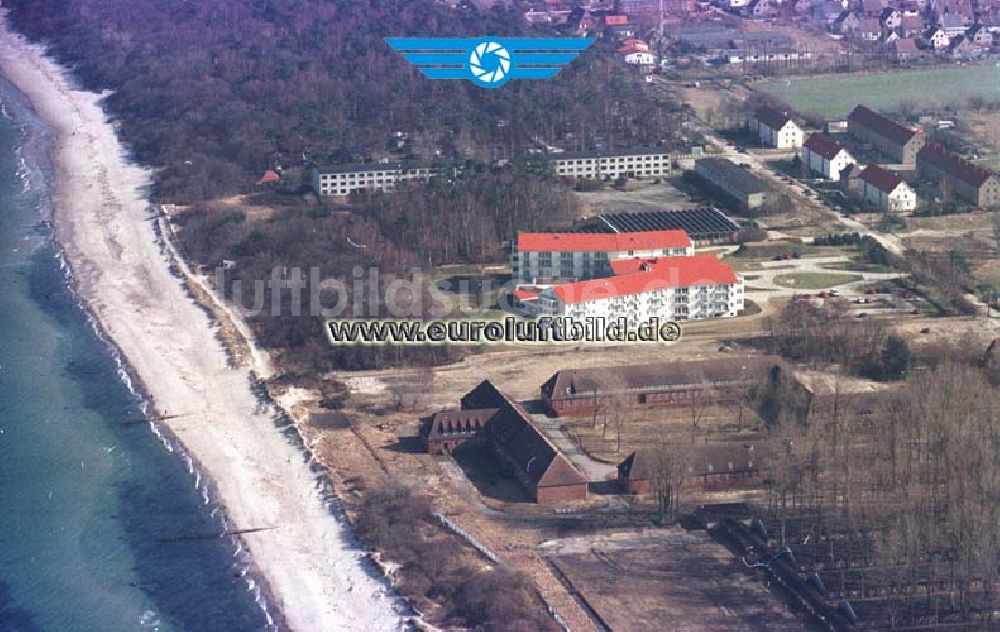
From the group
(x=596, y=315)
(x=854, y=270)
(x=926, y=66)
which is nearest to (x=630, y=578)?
(x=596, y=315)

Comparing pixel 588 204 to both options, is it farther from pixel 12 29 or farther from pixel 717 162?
pixel 12 29

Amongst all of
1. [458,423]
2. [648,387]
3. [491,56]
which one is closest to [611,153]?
[491,56]

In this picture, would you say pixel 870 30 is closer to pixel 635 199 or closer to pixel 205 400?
pixel 635 199

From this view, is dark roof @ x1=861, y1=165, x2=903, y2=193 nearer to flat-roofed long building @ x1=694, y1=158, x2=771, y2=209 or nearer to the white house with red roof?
flat-roofed long building @ x1=694, y1=158, x2=771, y2=209

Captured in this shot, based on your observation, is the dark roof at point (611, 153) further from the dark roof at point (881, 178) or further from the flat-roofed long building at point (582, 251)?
the flat-roofed long building at point (582, 251)

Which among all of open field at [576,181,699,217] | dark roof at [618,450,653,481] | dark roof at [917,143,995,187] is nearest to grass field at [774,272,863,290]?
open field at [576,181,699,217]
